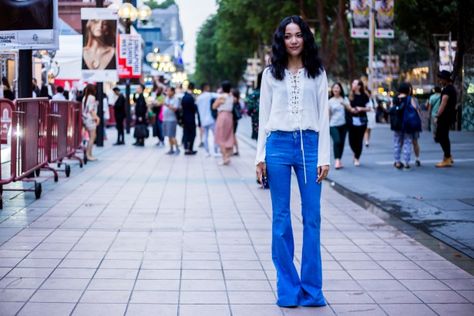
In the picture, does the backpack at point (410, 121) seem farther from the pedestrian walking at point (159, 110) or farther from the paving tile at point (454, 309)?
the pedestrian walking at point (159, 110)

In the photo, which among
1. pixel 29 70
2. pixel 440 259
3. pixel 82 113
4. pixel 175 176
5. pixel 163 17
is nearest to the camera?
pixel 440 259

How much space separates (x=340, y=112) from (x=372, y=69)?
15.8 meters

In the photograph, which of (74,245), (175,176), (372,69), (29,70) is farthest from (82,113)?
(372,69)

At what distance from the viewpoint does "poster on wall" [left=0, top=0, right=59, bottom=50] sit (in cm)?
1090

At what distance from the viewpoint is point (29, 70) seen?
12.1m

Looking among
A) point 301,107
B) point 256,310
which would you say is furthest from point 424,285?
point 301,107

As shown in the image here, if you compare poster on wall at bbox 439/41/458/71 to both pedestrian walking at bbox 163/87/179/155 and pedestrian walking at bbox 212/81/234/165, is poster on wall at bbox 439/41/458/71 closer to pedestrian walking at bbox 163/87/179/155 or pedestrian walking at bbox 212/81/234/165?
pedestrian walking at bbox 163/87/179/155

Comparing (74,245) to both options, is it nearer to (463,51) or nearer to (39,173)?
(39,173)

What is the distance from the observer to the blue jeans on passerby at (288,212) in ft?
17.5

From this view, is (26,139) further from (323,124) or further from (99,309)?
(323,124)

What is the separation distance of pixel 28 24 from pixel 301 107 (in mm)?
6790

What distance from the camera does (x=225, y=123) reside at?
18.0 metres

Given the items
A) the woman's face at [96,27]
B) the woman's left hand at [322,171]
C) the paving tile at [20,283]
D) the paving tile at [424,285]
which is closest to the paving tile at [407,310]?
the paving tile at [424,285]

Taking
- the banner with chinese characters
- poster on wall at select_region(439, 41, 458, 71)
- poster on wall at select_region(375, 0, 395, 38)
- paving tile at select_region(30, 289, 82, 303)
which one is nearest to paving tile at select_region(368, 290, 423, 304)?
paving tile at select_region(30, 289, 82, 303)
